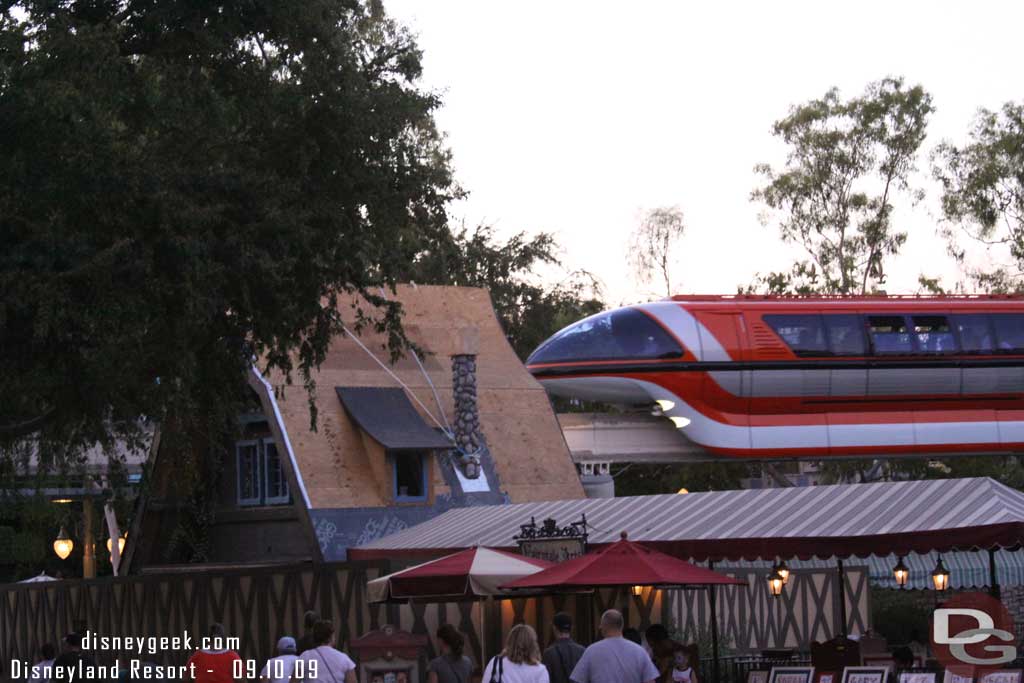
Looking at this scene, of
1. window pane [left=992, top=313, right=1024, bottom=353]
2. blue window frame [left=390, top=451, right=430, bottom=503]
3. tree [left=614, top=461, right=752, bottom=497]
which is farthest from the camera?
tree [left=614, top=461, right=752, bottom=497]

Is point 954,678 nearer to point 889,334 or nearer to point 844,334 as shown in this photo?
point 844,334

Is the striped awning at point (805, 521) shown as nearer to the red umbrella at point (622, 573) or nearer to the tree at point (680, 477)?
the red umbrella at point (622, 573)

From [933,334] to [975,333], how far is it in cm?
105

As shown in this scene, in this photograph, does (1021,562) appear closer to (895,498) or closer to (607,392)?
(607,392)

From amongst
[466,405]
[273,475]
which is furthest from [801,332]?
[273,475]

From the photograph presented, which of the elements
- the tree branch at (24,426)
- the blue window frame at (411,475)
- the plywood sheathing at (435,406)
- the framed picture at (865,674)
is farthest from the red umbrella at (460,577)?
the blue window frame at (411,475)

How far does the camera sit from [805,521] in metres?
18.2

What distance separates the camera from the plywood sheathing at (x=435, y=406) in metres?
28.3

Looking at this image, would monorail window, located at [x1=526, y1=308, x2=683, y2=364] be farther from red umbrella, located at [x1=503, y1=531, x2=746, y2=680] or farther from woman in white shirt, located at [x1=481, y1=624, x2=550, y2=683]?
woman in white shirt, located at [x1=481, y1=624, x2=550, y2=683]

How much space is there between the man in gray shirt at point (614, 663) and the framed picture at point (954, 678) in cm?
530

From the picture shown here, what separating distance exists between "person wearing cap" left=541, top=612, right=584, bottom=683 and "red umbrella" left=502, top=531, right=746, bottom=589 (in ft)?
8.93

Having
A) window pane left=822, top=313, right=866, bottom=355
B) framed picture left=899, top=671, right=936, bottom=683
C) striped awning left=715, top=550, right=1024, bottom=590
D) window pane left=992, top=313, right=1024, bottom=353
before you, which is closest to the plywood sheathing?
striped awning left=715, top=550, right=1024, bottom=590

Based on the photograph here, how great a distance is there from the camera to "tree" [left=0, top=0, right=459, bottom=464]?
17.2 m

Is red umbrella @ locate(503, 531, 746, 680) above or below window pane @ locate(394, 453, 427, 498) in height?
below
